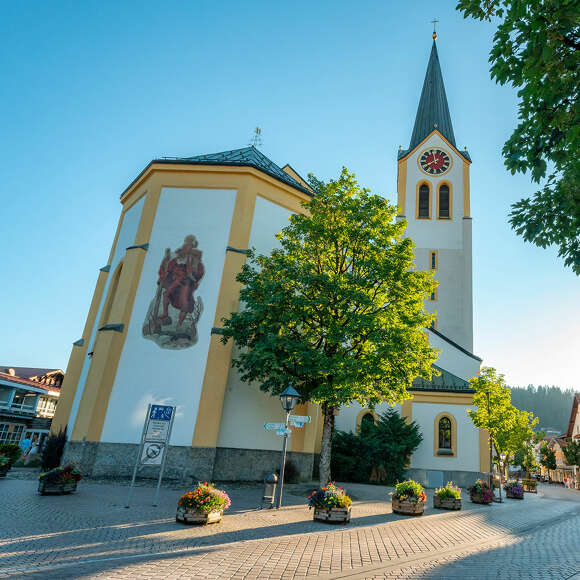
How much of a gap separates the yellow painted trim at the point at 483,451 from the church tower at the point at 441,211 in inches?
409

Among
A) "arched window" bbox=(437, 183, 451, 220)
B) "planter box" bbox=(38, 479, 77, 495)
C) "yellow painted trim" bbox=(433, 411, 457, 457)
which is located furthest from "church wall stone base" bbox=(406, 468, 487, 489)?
"arched window" bbox=(437, 183, 451, 220)

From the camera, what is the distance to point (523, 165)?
7.05m

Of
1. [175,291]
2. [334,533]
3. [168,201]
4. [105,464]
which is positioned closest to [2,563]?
[334,533]

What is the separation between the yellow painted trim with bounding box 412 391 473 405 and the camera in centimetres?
2628

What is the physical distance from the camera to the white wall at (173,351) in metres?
17.7

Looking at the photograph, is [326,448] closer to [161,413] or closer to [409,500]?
[409,500]

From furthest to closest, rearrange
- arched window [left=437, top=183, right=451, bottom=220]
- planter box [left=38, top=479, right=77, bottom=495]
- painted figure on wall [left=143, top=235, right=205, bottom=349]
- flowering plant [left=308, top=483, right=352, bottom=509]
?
arched window [left=437, top=183, right=451, bottom=220] → painted figure on wall [left=143, top=235, right=205, bottom=349] → planter box [left=38, top=479, right=77, bottom=495] → flowering plant [left=308, top=483, right=352, bottom=509]

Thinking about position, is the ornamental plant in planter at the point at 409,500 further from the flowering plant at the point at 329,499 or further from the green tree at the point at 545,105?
the green tree at the point at 545,105

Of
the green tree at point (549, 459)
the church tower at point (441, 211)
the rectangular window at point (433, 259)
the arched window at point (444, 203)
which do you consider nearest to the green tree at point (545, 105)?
the church tower at point (441, 211)

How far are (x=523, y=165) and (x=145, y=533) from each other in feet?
32.3

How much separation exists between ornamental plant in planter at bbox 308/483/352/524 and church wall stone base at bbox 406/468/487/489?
603 inches

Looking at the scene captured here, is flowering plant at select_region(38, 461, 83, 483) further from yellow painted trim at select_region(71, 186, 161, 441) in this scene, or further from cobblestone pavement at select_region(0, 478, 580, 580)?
yellow painted trim at select_region(71, 186, 161, 441)

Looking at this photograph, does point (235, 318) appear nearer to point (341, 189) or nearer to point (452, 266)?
point (341, 189)

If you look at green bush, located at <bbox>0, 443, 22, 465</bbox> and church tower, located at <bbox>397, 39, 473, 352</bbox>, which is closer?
green bush, located at <bbox>0, 443, 22, 465</bbox>
